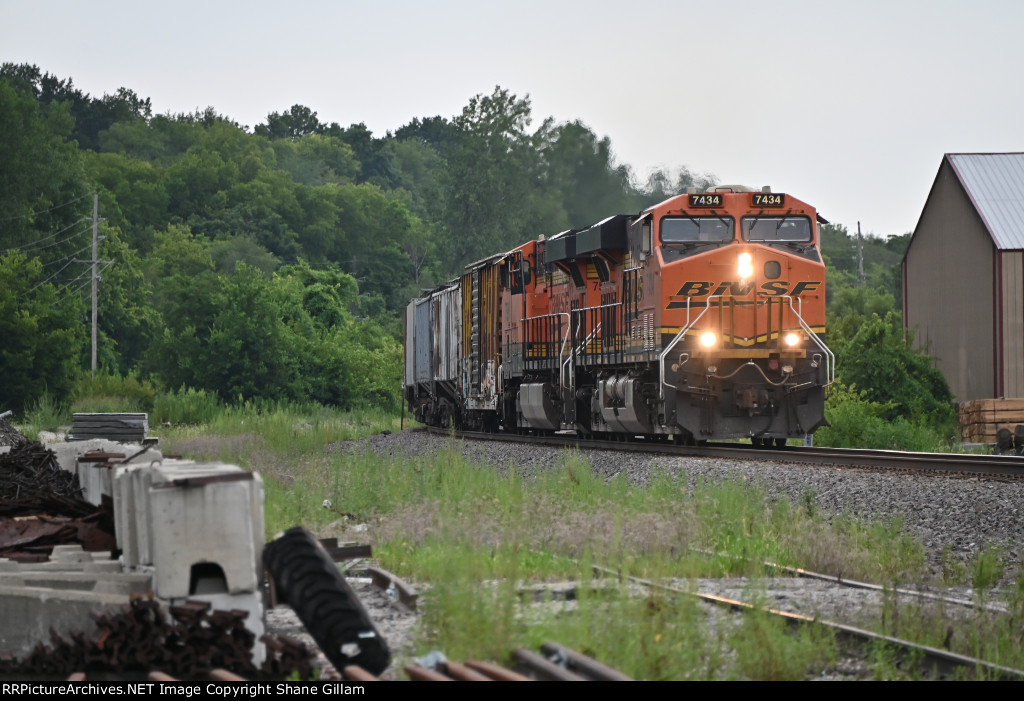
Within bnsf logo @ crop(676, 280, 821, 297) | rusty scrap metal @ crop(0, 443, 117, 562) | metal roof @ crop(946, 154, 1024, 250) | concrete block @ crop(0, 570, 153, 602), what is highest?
metal roof @ crop(946, 154, 1024, 250)

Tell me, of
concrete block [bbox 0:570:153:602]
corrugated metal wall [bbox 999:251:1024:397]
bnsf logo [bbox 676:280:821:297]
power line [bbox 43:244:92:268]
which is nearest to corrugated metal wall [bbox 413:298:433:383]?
corrugated metal wall [bbox 999:251:1024:397]

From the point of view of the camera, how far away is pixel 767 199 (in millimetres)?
16906

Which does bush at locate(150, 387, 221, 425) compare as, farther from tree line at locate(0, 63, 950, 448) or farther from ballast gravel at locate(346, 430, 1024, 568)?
ballast gravel at locate(346, 430, 1024, 568)

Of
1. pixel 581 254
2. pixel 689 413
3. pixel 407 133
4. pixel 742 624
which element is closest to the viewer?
pixel 742 624

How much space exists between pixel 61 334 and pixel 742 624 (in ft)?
94.8

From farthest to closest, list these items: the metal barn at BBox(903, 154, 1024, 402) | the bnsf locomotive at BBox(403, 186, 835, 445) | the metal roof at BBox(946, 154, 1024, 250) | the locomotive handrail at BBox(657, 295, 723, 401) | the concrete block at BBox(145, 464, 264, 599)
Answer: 1. the metal roof at BBox(946, 154, 1024, 250)
2. the metal barn at BBox(903, 154, 1024, 402)
3. the bnsf locomotive at BBox(403, 186, 835, 445)
4. the locomotive handrail at BBox(657, 295, 723, 401)
5. the concrete block at BBox(145, 464, 264, 599)

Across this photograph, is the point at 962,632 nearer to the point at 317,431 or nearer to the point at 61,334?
the point at 317,431

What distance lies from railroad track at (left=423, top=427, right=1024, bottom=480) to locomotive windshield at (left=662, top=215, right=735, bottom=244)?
9.20 feet

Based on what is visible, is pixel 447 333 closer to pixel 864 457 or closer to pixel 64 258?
pixel 864 457

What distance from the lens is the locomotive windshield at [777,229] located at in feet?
55.0

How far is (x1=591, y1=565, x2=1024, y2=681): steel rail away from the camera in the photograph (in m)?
5.25

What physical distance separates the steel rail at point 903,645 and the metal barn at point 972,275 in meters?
21.7
